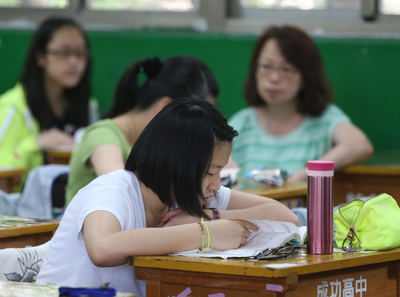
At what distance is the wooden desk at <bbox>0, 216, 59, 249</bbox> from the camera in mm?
2605

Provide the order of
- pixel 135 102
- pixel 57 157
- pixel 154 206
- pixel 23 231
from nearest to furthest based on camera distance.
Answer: pixel 154 206, pixel 23 231, pixel 135 102, pixel 57 157

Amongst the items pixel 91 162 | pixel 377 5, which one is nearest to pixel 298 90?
pixel 377 5

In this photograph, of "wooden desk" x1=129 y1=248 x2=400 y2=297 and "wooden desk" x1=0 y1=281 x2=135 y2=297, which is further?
"wooden desk" x1=129 y1=248 x2=400 y2=297

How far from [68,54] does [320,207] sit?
3684mm

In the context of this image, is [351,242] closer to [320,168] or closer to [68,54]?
[320,168]

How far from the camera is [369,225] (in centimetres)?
225

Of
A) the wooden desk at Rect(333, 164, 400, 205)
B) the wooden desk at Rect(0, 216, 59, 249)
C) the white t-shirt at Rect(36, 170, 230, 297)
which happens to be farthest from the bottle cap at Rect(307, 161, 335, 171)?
the wooden desk at Rect(333, 164, 400, 205)

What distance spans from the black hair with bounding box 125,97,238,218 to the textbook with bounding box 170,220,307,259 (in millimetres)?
166

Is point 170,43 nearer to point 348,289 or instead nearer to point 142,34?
point 142,34

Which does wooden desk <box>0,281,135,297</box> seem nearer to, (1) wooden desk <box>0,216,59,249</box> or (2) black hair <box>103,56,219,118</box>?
(1) wooden desk <box>0,216,59,249</box>


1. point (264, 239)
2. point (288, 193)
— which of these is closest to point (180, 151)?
point (264, 239)

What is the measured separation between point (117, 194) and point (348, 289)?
0.63 metres

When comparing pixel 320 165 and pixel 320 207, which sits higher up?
pixel 320 165

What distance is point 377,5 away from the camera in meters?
5.27
